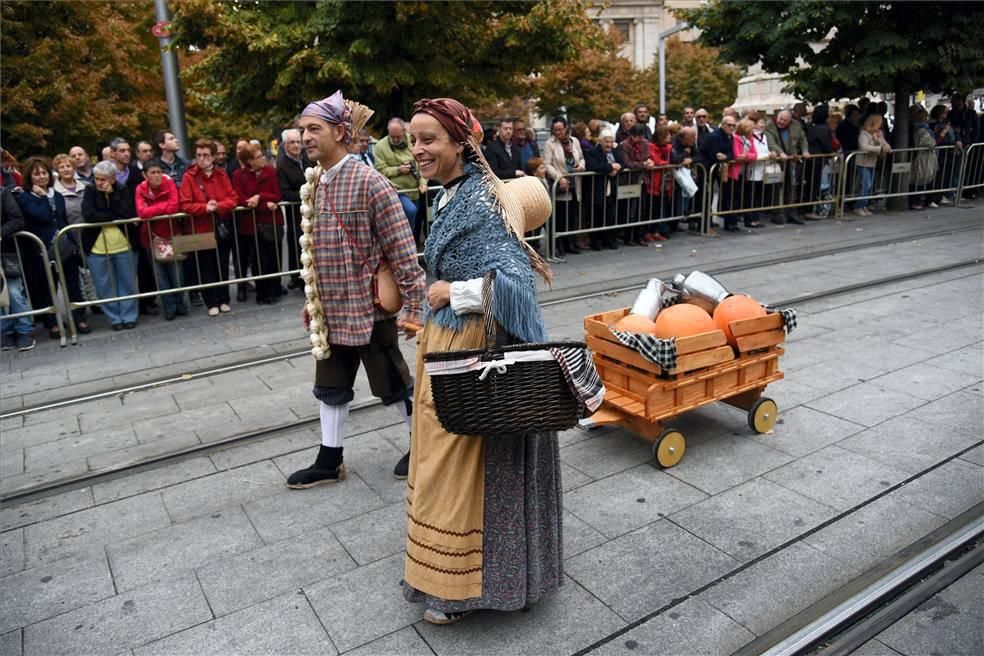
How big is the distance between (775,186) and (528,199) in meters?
12.2

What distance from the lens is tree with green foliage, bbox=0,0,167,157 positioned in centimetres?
1606

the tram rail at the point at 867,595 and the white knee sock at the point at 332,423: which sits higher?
the white knee sock at the point at 332,423

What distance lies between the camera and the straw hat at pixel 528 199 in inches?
127

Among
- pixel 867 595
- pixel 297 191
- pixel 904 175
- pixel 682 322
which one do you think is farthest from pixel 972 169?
pixel 867 595

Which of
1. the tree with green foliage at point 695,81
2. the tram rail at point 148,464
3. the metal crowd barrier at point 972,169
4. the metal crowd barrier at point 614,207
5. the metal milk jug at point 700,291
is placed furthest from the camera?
the tree with green foliage at point 695,81

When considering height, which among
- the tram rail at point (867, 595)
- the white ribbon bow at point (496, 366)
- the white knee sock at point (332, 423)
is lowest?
the tram rail at point (867, 595)

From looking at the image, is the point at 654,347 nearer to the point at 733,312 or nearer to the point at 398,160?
the point at 733,312

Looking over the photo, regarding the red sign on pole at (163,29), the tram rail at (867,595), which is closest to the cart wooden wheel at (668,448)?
the tram rail at (867,595)

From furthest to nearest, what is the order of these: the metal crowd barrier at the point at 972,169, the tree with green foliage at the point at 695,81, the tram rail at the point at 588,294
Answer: the tree with green foliage at the point at 695,81 < the metal crowd barrier at the point at 972,169 < the tram rail at the point at 588,294

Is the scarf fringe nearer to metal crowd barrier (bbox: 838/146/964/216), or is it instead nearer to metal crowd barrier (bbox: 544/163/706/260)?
metal crowd barrier (bbox: 544/163/706/260)

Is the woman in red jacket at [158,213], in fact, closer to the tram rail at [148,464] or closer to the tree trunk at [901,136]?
the tram rail at [148,464]

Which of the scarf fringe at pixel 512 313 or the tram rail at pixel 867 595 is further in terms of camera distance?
the tram rail at pixel 867 595

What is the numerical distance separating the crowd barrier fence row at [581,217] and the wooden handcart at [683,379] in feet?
14.9

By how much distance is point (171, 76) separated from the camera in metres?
13.5
